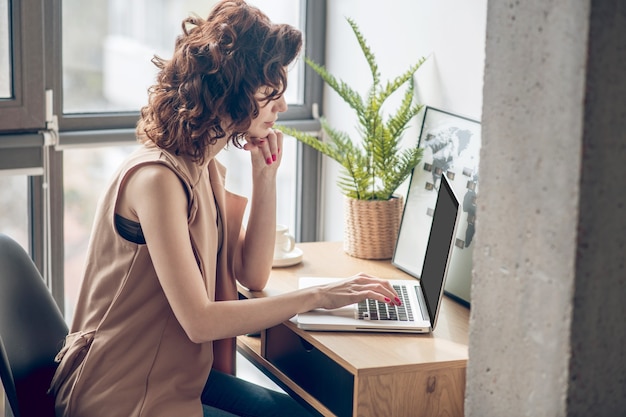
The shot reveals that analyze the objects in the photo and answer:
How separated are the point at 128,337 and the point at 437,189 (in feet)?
2.92

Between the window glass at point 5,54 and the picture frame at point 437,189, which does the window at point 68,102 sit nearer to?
the window glass at point 5,54

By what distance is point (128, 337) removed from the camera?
179 cm

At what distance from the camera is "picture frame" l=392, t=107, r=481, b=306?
82.6 inches

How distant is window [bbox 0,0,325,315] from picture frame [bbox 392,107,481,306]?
933 millimetres

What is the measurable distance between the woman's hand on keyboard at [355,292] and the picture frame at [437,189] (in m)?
0.24

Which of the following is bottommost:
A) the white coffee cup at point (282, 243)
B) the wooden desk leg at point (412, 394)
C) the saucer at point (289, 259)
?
the wooden desk leg at point (412, 394)

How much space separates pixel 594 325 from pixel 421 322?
739mm

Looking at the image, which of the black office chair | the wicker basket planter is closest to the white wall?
the wicker basket planter

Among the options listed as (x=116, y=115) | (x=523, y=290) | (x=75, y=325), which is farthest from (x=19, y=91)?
(x=523, y=290)

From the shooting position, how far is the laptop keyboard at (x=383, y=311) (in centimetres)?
190

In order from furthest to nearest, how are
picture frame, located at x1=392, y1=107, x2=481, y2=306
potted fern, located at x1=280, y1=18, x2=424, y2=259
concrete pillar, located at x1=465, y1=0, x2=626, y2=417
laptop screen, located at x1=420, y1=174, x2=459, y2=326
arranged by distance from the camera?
1. potted fern, located at x1=280, y1=18, x2=424, y2=259
2. picture frame, located at x1=392, y1=107, x2=481, y2=306
3. laptop screen, located at x1=420, y1=174, x2=459, y2=326
4. concrete pillar, located at x1=465, y1=0, x2=626, y2=417

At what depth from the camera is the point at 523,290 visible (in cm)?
121

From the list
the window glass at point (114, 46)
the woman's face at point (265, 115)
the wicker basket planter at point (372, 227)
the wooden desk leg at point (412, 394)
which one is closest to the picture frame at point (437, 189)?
the wicker basket planter at point (372, 227)

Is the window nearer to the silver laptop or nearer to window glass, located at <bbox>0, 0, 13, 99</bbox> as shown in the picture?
window glass, located at <bbox>0, 0, 13, 99</bbox>
